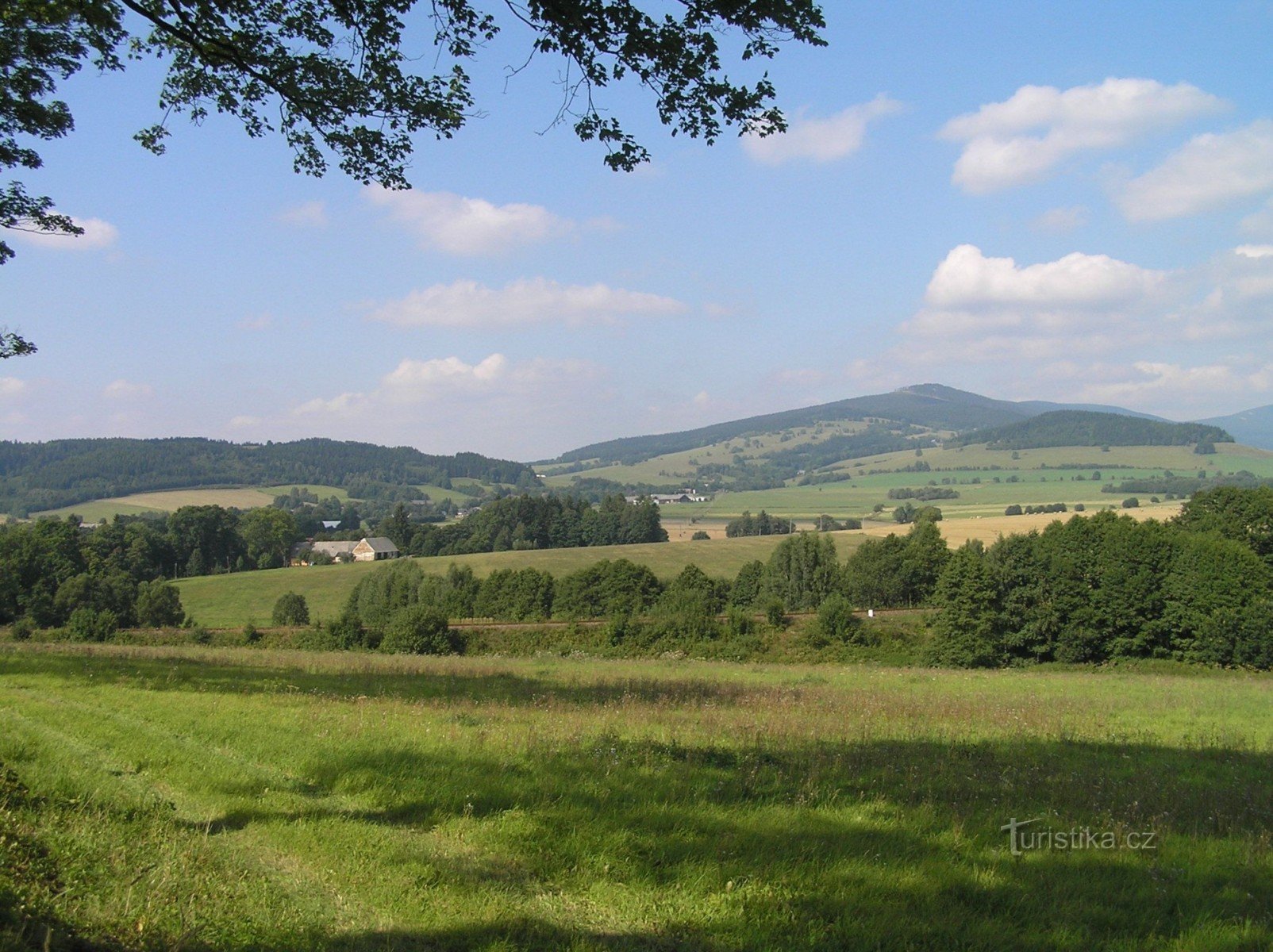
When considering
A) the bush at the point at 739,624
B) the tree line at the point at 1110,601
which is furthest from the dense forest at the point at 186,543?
the tree line at the point at 1110,601

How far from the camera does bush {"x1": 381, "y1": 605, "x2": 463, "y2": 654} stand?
45.1 m

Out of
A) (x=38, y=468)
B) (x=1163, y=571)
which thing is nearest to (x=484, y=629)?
(x=1163, y=571)

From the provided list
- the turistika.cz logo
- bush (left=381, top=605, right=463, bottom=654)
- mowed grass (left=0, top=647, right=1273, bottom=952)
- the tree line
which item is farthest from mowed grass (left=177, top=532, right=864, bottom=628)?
the turistika.cz logo

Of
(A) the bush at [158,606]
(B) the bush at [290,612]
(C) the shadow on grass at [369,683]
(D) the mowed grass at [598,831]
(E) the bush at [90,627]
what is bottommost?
(B) the bush at [290,612]

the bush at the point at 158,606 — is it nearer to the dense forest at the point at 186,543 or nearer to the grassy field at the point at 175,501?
the dense forest at the point at 186,543

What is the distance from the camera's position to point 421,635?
46.1 m

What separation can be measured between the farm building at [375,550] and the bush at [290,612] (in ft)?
142

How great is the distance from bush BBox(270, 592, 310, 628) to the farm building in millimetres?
43313

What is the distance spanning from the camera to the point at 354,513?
154000 mm

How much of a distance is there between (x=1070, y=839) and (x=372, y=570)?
85859mm

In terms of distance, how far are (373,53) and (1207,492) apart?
2681 inches

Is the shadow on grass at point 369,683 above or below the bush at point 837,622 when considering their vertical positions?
above

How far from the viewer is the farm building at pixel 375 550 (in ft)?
378

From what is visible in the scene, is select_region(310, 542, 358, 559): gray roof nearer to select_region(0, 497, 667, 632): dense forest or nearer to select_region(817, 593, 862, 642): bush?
select_region(0, 497, 667, 632): dense forest
